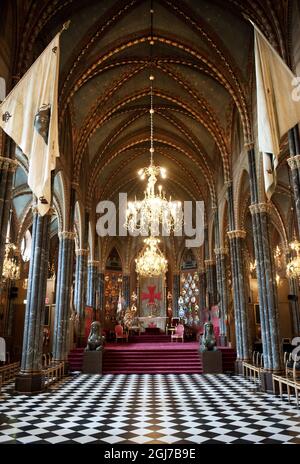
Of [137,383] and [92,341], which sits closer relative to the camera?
[137,383]

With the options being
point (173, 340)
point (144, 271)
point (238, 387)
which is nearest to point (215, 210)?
point (144, 271)

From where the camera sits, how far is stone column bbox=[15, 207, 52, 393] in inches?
408

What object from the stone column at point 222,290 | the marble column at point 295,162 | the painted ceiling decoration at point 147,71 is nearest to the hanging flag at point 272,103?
the marble column at point 295,162

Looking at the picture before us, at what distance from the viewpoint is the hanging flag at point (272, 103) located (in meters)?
7.57

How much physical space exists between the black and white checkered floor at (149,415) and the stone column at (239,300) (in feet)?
9.21

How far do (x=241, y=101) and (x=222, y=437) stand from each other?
1182 cm

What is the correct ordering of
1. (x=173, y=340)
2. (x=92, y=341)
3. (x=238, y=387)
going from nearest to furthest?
1. (x=238, y=387)
2. (x=92, y=341)
3. (x=173, y=340)

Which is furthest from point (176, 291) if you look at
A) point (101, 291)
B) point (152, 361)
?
point (152, 361)

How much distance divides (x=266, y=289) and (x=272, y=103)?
6206 mm

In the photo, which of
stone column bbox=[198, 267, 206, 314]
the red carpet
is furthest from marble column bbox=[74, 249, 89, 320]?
stone column bbox=[198, 267, 206, 314]

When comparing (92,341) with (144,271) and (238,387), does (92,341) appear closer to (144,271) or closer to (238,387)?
(144,271)

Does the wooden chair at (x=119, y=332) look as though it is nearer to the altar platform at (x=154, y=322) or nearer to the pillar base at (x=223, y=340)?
the altar platform at (x=154, y=322)

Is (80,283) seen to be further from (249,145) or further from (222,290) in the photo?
(249,145)

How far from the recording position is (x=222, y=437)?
5910 millimetres
